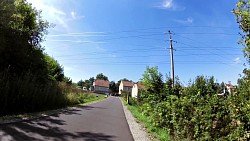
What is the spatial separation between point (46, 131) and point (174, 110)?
442cm

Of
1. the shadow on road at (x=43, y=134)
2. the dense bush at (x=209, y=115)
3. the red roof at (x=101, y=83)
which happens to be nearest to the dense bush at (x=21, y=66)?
the shadow on road at (x=43, y=134)

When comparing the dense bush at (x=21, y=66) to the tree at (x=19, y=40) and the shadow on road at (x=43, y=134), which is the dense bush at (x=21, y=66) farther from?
the shadow on road at (x=43, y=134)

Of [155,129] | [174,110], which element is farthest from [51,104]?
[174,110]

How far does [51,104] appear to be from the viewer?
18984 mm

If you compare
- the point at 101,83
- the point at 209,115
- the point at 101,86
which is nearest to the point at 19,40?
the point at 209,115

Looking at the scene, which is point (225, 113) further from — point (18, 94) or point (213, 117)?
point (18, 94)

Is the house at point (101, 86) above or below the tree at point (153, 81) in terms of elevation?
above

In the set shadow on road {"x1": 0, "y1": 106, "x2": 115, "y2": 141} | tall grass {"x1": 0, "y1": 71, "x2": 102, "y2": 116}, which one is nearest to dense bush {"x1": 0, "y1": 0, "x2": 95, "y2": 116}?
tall grass {"x1": 0, "y1": 71, "x2": 102, "y2": 116}

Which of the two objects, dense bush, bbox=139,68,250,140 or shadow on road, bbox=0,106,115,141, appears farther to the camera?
shadow on road, bbox=0,106,115,141

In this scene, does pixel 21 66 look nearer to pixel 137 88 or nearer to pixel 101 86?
pixel 137 88

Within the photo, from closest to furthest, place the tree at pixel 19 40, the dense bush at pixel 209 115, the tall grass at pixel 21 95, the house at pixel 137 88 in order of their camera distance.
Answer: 1. the dense bush at pixel 209 115
2. the tall grass at pixel 21 95
3. the tree at pixel 19 40
4. the house at pixel 137 88

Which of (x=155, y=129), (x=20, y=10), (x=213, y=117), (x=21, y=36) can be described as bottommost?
(x=155, y=129)

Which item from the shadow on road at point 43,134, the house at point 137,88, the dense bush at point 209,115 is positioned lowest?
the shadow on road at point 43,134

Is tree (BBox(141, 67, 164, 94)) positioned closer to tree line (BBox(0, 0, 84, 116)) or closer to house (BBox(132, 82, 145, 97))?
house (BBox(132, 82, 145, 97))
